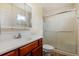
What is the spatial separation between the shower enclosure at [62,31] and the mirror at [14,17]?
1.42 feet

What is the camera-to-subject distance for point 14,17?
184 cm

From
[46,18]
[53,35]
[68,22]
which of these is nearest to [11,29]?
[46,18]

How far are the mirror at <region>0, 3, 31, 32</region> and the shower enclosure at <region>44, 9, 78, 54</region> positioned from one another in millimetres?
431

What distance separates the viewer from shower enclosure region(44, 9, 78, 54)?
2174 mm

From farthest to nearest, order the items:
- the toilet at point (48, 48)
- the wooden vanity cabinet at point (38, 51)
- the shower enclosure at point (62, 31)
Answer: the shower enclosure at point (62, 31) < the toilet at point (48, 48) < the wooden vanity cabinet at point (38, 51)

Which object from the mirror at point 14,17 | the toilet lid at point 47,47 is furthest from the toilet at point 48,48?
the mirror at point 14,17

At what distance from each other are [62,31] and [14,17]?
46.2 inches

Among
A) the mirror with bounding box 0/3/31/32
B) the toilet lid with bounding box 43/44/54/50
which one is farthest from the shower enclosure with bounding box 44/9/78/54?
the mirror with bounding box 0/3/31/32

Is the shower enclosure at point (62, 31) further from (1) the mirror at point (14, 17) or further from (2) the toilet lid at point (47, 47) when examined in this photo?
(1) the mirror at point (14, 17)

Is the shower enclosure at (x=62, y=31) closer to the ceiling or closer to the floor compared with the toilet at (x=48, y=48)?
closer to the ceiling

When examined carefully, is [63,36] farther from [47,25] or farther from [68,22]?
[47,25]

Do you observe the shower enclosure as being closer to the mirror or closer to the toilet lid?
the toilet lid

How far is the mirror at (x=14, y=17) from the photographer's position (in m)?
1.58

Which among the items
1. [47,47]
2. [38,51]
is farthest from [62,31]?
[38,51]
